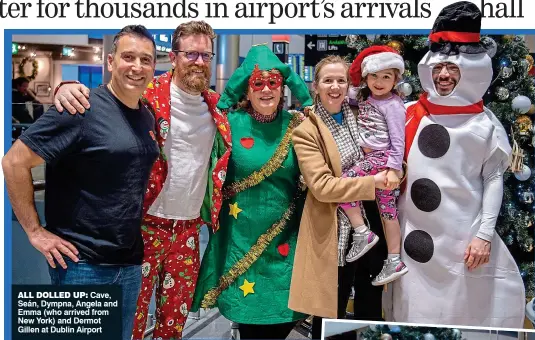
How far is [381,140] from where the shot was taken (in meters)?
2.48

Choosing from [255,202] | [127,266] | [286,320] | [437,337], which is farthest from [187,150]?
[437,337]

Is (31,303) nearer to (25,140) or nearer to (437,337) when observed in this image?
(25,140)

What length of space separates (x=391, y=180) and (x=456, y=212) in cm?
38

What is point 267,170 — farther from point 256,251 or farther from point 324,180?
point 256,251

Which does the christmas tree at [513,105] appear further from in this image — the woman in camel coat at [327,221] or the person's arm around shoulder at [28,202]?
the person's arm around shoulder at [28,202]

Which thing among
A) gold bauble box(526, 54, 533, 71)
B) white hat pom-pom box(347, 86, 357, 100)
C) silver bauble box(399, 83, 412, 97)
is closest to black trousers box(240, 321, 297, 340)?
white hat pom-pom box(347, 86, 357, 100)

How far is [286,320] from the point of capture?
8.84 ft

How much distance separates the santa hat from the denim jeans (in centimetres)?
138

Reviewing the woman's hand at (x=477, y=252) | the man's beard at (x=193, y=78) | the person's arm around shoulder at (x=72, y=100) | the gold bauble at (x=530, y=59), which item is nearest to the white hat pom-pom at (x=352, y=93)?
the man's beard at (x=193, y=78)

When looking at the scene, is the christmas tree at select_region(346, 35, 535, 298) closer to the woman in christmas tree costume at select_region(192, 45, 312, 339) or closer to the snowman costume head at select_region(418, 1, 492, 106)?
the snowman costume head at select_region(418, 1, 492, 106)

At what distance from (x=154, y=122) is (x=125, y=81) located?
28 centimetres

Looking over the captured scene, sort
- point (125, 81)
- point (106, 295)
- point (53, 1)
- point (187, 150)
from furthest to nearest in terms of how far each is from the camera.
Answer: point (53, 1) < point (187, 150) < point (106, 295) < point (125, 81)

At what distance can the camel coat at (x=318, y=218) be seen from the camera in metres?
2.46

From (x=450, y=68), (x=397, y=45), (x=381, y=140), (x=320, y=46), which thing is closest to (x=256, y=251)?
(x=381, y=140)
